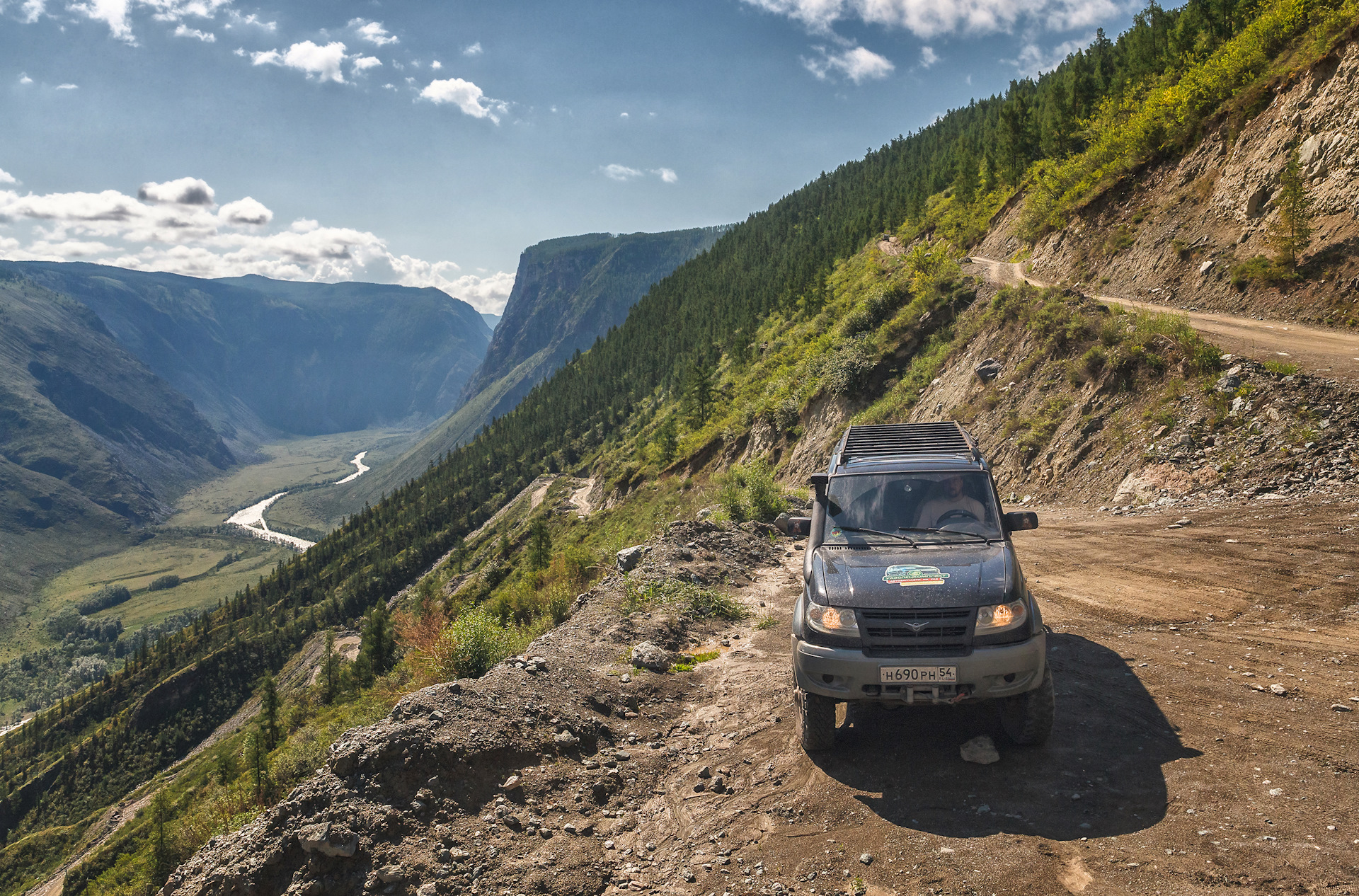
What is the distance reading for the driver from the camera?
24.1 feet

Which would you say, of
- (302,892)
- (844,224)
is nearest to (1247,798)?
(302,892)

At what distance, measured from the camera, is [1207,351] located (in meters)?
17.5

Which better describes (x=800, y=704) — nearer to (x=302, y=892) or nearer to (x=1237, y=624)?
(x=302, y=892)

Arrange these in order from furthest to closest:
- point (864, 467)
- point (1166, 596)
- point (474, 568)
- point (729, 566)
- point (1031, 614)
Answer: point (474, 568)
point (729, 566)
point (1166, 596)
point (864, 467)
point (1031, 614)

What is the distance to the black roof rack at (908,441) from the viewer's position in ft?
28.1

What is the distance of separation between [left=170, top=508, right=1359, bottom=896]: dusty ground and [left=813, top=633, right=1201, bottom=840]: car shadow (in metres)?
0.02

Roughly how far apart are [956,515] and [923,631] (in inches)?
71.5

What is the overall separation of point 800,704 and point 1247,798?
3.68m

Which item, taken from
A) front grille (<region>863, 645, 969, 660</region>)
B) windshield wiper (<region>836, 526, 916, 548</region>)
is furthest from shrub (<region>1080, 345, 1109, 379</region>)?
front grille (<region>863, 645, 969, 660</region>)

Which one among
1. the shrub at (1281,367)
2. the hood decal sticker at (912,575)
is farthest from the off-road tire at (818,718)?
the shrub at (1281,367)

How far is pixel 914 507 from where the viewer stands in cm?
751

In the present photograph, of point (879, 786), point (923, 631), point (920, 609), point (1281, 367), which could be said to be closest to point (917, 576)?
point (920, 609)

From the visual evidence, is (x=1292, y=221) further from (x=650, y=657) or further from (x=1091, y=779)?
(x=650, y=657)

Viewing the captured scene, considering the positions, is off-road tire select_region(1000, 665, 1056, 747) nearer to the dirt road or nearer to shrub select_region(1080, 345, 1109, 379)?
the dirt road
